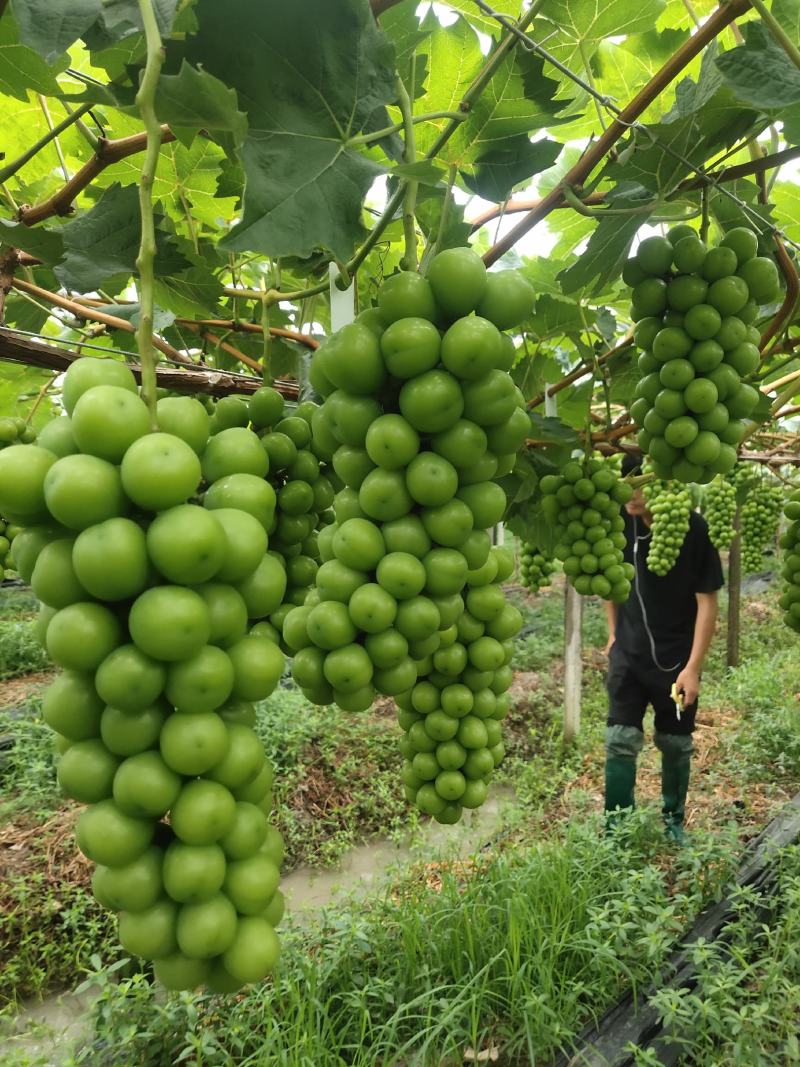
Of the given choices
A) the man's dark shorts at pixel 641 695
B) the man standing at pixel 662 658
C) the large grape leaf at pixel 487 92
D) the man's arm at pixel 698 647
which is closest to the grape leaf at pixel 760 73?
the large grape leaf at pixel 487 92

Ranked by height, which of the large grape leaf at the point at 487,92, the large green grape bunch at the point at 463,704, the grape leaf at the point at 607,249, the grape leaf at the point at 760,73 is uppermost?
the large grape leaf at the point at 487,92

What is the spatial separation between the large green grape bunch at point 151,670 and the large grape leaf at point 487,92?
0.63 metres

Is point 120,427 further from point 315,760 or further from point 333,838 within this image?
point 315,760

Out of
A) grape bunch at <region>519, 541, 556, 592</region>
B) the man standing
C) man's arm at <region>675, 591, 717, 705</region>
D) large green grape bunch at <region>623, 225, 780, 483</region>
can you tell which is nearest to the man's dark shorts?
the man standing

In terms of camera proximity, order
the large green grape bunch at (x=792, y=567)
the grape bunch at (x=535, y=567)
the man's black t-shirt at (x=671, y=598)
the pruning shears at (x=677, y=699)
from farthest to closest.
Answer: the man's black t-shirt at (x=671, y=598)
the pruning shears at (x=677, y=699)
the grape bunch at (x=535, y=567)
the large green grape bunch at (x=792, y=567)

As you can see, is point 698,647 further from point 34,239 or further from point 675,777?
point 34,239

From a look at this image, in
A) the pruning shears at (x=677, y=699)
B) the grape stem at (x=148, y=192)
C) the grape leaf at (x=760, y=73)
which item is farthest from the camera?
the pruning shears at (x=677, y=699)

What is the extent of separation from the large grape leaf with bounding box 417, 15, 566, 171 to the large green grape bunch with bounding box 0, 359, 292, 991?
63cm

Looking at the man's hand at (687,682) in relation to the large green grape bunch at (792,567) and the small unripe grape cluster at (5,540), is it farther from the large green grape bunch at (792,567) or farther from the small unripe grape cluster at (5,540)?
the small unripe grape cluster at (5,540)

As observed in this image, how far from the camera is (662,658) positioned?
3.73 m

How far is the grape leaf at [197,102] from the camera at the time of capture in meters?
0.52

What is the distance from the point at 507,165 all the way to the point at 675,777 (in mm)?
3664

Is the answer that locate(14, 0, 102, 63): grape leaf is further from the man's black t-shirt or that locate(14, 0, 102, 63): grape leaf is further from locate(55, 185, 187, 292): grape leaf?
the man's black t-shirt

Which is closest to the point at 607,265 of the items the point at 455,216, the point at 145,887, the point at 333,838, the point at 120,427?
the point at 455,216
